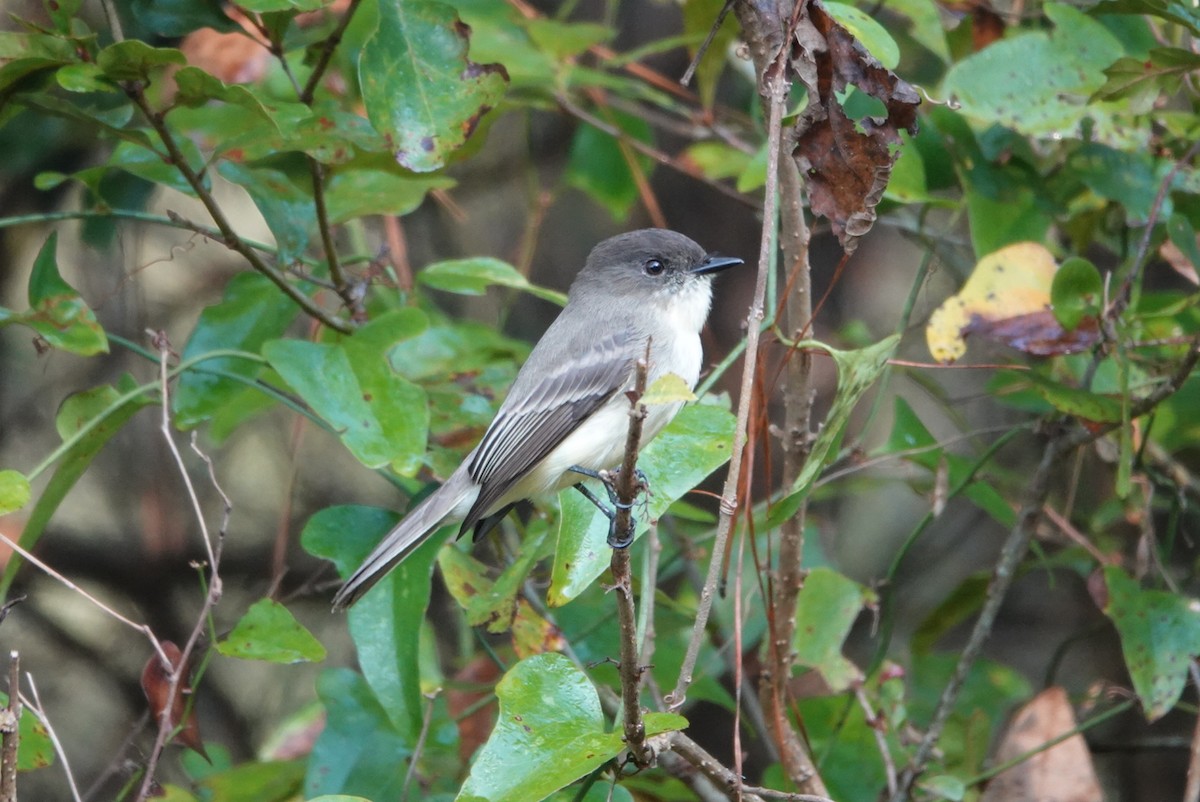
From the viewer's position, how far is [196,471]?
199 inches

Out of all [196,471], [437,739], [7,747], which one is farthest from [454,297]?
[7,747]

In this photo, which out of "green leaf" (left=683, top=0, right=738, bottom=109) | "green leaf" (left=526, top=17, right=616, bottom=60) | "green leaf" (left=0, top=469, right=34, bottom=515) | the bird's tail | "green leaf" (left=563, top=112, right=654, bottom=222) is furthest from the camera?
"green leaf" (left=563, top=112, right=654, bottom=222)

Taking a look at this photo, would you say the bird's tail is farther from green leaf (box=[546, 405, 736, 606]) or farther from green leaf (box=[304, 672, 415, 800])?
green leaf (box=[546, 405, 736, 606])

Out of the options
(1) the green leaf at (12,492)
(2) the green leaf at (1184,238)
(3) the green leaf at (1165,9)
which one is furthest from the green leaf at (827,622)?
(1) the green leaf at (12,492)

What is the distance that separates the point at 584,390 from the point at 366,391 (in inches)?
23.4

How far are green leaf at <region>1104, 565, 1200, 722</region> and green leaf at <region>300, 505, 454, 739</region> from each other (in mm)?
1655

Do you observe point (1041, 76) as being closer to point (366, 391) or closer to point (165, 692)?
point (366, 391)

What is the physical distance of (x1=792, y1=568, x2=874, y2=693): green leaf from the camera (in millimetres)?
3029

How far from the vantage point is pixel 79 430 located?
2664 mm

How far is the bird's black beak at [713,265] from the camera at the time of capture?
126 inches

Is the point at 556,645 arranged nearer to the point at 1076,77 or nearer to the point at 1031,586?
the point at 1076,77

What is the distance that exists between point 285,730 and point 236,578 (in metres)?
1.18

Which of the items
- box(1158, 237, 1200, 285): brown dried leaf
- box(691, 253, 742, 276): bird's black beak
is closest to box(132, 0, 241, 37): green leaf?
box(691, 253, 742, 276): bird's black beak

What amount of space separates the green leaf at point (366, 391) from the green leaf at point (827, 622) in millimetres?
1057
